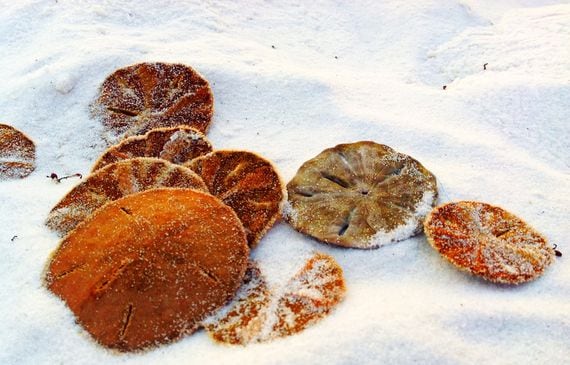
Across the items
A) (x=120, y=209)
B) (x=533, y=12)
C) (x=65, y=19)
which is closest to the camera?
(x=120, y=209)

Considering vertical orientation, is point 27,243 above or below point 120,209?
below

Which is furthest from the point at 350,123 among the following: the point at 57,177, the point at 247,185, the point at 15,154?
the point at 15,154

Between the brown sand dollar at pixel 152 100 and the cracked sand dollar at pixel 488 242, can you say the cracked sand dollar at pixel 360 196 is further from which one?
the brown sand dollar at pixel 152 100

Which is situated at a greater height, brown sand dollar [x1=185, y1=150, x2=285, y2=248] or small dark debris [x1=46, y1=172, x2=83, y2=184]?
brown sand dollar [x1=185, y1=150, x2=285, y2=248]

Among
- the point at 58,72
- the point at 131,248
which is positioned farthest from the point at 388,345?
the point at 58,72

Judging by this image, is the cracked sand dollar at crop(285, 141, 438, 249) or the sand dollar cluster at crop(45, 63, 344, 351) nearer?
the sand dollar cluster at crop(45, 63, 344, 351)

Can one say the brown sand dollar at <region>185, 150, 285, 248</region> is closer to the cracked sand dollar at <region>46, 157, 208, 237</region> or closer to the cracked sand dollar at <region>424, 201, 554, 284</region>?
the cracked sand dollar at <region>46, 157, 208, 237</region>

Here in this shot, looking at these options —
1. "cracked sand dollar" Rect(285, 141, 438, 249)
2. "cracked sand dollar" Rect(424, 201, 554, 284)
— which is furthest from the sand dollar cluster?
"cracked sand dollar" Rect(424, 201, 554, 284)

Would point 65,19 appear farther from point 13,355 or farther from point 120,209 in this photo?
point 13,355
